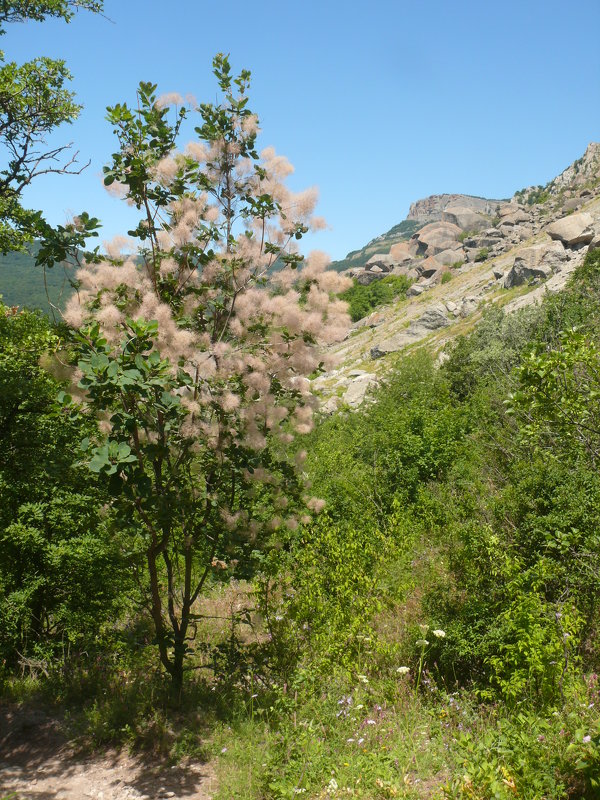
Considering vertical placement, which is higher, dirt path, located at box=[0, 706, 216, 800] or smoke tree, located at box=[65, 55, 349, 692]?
smoke tree, located at box=[65, 55, 349, 692]

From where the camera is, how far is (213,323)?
4520 millimetres

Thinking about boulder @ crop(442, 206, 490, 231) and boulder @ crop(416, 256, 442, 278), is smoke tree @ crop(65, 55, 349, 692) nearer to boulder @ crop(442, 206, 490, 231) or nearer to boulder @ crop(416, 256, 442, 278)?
boulder @ crop(416, 256, 442, 278)

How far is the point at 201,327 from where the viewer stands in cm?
440

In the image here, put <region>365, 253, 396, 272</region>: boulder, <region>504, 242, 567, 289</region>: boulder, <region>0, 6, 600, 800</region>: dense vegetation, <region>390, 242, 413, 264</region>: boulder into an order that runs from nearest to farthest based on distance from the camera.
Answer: <region>0, 6, 600, 800</region>: dense vegetation
<region>504, 242, 567, 289</region>: boulder
<region>365, 253, 396, 272</region>: boulder
<region>390, 242, 413, 264</region>: boulder

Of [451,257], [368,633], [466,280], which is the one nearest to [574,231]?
[466,280]

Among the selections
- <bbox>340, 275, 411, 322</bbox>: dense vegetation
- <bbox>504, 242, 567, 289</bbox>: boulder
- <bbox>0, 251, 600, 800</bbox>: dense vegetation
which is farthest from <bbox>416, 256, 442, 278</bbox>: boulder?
<bbox>0, 251, 600, 800</bbox>: dense vegetation

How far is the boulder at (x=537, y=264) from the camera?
1164 inches

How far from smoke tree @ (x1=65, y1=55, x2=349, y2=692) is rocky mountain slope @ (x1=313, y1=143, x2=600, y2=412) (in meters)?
1.29

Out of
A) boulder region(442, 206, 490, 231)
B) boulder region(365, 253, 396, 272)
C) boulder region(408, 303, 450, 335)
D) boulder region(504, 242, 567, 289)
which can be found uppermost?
boulder region(442, 206, 490, 231)

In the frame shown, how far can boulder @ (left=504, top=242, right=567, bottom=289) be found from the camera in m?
Answer: 29.6

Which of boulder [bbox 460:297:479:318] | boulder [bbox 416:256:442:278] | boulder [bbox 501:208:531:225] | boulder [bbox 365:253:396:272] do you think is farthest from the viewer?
boulder [bbox 365:253:396:272]

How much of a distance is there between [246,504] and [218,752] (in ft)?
6.02

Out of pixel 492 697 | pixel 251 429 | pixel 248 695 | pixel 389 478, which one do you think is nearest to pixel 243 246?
pixel 251 429

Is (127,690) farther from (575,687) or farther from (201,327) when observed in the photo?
(575,687)
